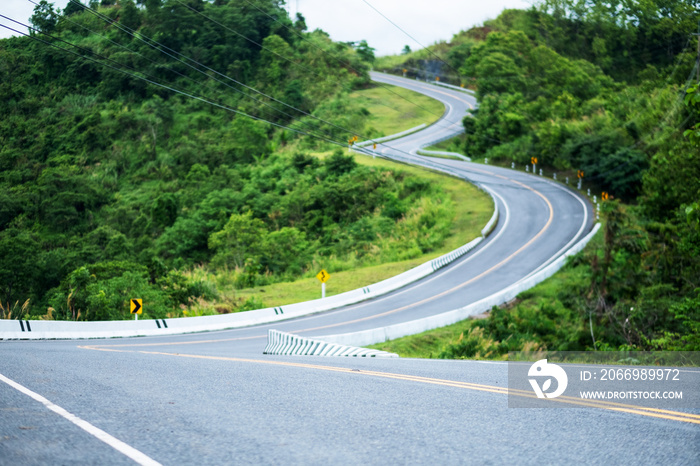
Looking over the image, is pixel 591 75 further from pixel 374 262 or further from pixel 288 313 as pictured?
pixel 288 313

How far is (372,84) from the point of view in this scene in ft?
305

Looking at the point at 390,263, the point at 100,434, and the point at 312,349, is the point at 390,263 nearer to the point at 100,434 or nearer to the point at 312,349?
the point at 312,349

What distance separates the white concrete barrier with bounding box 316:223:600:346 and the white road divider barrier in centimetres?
229

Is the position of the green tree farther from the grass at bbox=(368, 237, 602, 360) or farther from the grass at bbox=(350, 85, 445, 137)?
the grass at bbox=(368, 237, 602, 360)

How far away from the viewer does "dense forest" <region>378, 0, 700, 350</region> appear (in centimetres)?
2450

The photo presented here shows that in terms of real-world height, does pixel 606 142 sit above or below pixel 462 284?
above

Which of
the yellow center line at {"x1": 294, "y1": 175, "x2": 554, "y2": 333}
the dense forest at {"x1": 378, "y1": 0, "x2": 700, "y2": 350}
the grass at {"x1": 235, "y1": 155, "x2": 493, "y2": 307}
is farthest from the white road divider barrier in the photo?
the grass at {"x1": 235, "y1": 155, "x2": 493, "y2": 307}

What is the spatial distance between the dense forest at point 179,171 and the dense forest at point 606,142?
43.3ft

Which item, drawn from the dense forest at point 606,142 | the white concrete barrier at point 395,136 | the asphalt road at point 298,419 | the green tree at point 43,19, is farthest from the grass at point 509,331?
the green tree at point 43,19

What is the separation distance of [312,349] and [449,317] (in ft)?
37.6

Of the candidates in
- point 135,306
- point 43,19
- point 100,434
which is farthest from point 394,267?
point 43,19

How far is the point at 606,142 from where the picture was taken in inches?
1939

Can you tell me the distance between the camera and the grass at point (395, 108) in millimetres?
77375

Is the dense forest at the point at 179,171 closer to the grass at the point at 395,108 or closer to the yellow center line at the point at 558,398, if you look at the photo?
the grass at the point at 395,108
